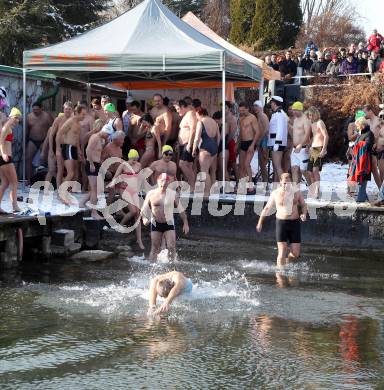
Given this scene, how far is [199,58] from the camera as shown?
14.6 metres

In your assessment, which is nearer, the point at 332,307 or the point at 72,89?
the point at 332,307

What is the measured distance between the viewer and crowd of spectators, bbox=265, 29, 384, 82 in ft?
76.6

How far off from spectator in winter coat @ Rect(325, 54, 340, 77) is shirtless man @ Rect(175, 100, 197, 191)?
9879mm

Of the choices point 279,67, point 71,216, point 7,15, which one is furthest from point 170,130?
point 7,15

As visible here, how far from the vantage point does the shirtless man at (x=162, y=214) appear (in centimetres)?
1199

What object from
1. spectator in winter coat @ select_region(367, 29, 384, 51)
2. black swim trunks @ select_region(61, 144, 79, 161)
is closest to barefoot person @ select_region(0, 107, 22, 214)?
black swim trunks @ select_region(61, 144, 79, 161)

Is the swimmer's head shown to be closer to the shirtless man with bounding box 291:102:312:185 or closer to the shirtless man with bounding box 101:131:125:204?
the shirtless man with bounding box 101:131:125:204

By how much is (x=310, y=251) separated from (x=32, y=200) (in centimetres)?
505

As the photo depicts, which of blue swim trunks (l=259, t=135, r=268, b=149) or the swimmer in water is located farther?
blue swim trunks (l=259, t=135, r=268, b=149)

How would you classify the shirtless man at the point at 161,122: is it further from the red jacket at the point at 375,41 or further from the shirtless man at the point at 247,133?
the red jacket at the point at 375,41

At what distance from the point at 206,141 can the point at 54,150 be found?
3023mm

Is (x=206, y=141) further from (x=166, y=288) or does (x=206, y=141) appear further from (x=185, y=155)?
(x=166, y=288)

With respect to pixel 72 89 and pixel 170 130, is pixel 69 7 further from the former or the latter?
pixel 170 130

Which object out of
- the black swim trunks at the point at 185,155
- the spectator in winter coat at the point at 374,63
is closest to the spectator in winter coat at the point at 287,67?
the spectator in winter coat at the point at 374,63
